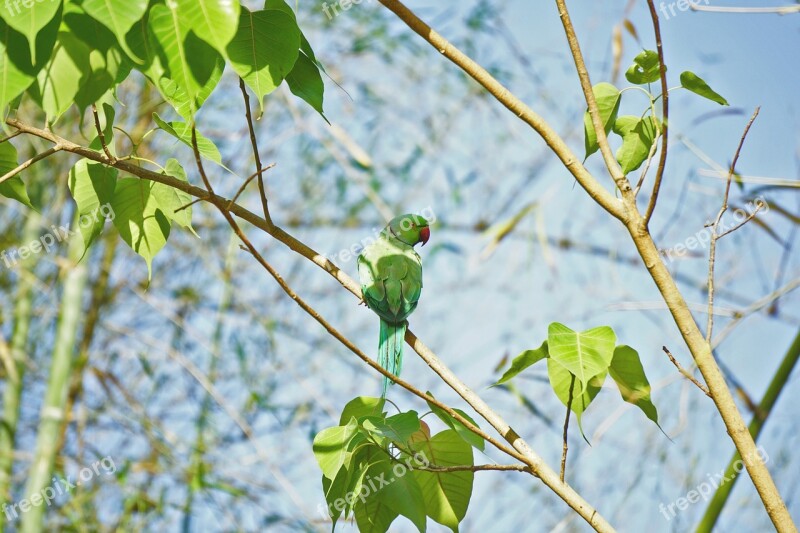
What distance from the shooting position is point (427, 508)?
0.87m

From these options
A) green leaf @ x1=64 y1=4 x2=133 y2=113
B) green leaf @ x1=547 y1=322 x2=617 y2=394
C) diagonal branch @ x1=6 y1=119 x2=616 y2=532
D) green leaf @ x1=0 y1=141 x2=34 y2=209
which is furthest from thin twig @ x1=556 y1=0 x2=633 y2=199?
green leaf @ x1=0 y1=141 x2=34 y2=209

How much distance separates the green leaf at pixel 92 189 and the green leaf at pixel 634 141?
0.60 meters

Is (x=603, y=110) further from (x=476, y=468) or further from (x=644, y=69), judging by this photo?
(x=476, y=468)

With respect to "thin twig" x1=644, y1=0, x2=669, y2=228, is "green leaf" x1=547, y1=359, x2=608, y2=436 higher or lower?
lower

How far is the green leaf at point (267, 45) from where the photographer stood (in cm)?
73

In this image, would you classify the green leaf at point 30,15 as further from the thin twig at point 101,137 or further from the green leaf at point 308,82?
the green leaf at point 308,82

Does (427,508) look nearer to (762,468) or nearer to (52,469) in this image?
(762,468)

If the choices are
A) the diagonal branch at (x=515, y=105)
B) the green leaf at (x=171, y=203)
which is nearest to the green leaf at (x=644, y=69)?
the diagonal branch at (x=515, y=105)

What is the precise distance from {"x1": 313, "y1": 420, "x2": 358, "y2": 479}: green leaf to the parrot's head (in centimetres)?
99

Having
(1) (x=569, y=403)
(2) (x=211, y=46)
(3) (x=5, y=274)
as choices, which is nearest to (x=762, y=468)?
(1) (x=569, y=403)

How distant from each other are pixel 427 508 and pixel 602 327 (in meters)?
0.30

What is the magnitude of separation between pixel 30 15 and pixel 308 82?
1.04ft

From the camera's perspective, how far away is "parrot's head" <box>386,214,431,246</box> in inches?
70.2

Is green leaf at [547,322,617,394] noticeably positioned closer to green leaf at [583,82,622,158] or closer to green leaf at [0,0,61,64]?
green leaf at [583,82,622,158]
